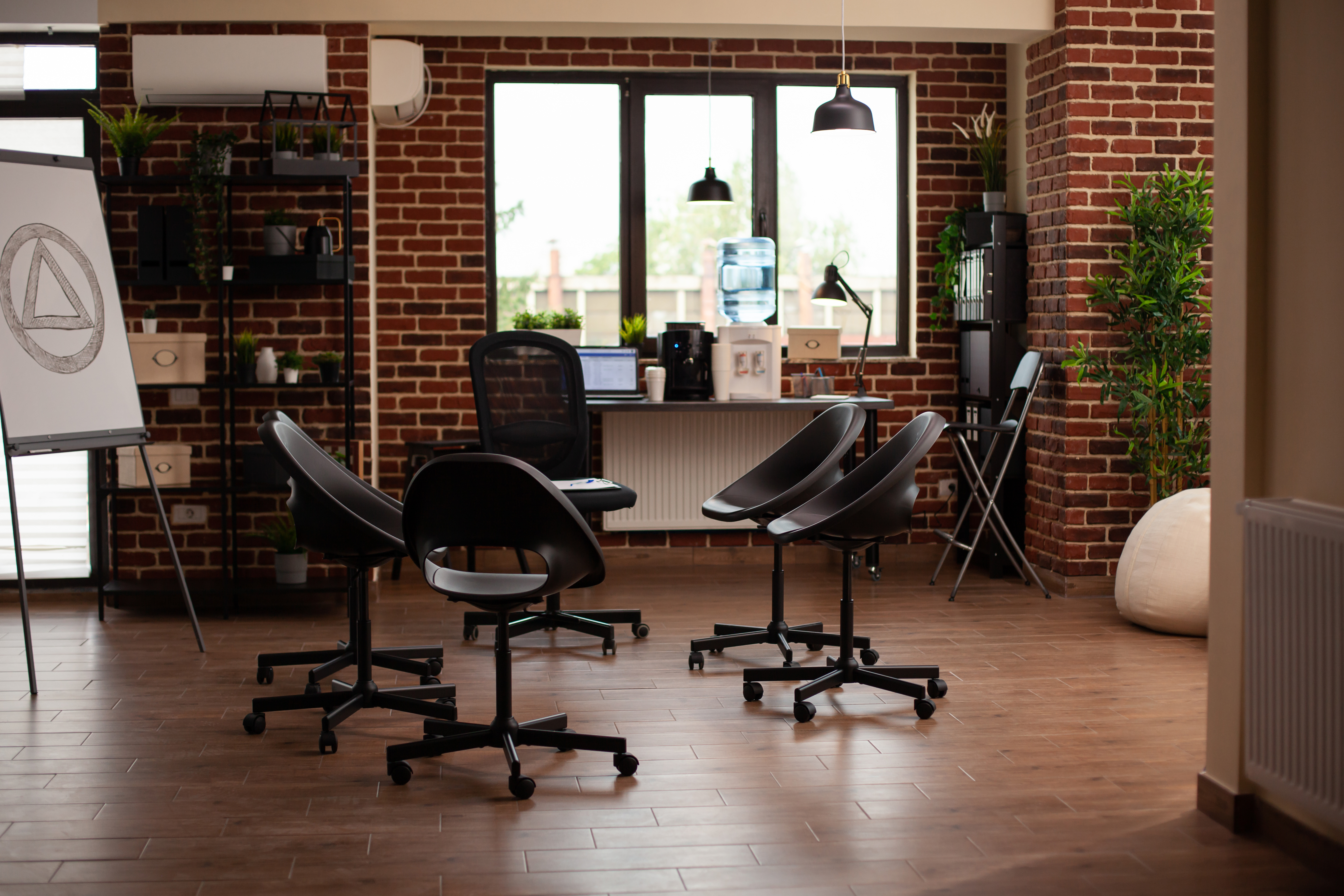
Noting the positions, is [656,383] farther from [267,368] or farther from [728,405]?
[267,368]

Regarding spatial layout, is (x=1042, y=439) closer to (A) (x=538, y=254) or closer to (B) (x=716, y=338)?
(B) (x=716, y=338)

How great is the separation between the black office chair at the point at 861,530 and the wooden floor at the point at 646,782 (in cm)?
8

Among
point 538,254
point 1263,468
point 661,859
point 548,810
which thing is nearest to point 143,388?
point 538,254

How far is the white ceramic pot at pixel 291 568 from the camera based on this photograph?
5.30 meters

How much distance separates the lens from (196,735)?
11.6 ft

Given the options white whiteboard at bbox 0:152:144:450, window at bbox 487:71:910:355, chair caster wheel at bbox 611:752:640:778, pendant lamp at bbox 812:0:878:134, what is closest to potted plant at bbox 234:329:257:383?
white whiteboard at bbox 0:152:144:450

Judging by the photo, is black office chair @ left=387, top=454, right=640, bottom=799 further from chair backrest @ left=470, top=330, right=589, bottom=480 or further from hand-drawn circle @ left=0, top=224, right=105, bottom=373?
hand-drawn circle @ left=0, top=224, right=105, bottom=373

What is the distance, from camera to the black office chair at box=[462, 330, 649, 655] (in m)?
4.84

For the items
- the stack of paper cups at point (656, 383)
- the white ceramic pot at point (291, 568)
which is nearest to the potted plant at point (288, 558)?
the white ceramic pot at point (291, 568)

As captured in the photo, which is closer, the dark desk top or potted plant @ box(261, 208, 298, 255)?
potted plant @ box(261, 208, 298, 255)

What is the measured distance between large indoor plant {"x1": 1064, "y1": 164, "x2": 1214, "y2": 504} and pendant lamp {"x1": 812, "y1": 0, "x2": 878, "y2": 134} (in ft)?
4.04

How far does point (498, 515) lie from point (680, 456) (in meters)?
3.33

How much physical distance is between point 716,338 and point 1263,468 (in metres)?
3.53

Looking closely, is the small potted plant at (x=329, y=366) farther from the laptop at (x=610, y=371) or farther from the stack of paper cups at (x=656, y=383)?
the stack of paper cups at (x=656, y=383)
